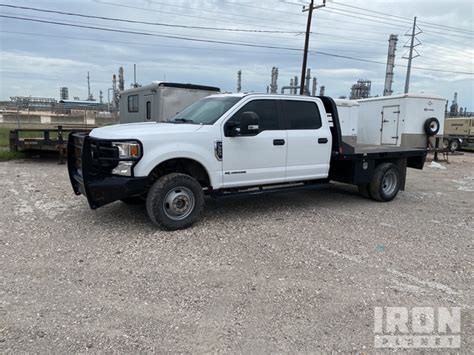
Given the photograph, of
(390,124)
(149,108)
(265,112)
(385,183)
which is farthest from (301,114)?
(390,124)

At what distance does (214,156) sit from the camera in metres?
5.91

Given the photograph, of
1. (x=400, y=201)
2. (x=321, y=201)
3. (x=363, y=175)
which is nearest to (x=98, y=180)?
(x=321, y=201)

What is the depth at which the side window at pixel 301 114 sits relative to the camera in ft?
22.3

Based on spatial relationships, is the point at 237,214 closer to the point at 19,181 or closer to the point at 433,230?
the point at 433,230

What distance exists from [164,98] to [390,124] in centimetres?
964

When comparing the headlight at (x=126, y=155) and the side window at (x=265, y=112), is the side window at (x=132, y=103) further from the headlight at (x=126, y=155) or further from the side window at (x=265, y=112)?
the headlight at (x=126, y=155)

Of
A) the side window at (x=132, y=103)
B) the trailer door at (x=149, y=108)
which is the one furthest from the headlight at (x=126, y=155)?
the side window at (x=132, y=103)

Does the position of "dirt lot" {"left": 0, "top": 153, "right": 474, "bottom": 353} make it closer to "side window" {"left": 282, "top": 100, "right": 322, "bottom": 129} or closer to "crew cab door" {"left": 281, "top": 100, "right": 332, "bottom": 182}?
"crew cab door" {"left": 281, "top": 100, "right": 332, "bottom": 182}

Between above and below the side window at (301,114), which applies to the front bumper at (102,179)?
below

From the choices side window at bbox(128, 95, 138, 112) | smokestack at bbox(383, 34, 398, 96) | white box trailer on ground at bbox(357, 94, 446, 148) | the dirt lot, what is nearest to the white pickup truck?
the dirt lot

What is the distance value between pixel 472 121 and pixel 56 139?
1037 inches

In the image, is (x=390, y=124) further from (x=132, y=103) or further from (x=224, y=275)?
(x=224, y=275)

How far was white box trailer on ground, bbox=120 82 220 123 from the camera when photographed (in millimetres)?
14016

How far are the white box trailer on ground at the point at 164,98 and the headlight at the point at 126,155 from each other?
861 cm
